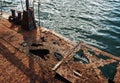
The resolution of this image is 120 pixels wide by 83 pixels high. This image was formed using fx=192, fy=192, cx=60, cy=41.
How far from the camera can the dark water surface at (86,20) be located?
42.7 ft

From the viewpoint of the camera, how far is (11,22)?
1195 cm

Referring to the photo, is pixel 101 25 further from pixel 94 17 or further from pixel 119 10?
pixel 119 10

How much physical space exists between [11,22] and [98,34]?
5995 millimetres

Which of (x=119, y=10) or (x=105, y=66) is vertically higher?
(x=119, y=10)

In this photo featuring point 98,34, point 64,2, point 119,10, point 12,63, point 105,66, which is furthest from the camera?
point 64,2

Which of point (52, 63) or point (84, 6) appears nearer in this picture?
point (52, 63)

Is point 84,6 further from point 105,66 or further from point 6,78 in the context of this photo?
point 6,78

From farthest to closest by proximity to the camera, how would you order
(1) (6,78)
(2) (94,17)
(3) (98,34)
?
(2) (94,17) → (3) (98,34) → (1) (6,78)

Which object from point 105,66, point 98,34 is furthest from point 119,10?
point 105,66

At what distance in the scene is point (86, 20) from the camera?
15.5 metres

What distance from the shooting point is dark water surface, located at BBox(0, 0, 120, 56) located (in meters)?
13.0

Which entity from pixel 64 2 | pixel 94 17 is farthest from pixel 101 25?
pixel 64 2

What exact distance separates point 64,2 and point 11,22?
7.97 m

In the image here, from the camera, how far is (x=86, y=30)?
14.0 meters
